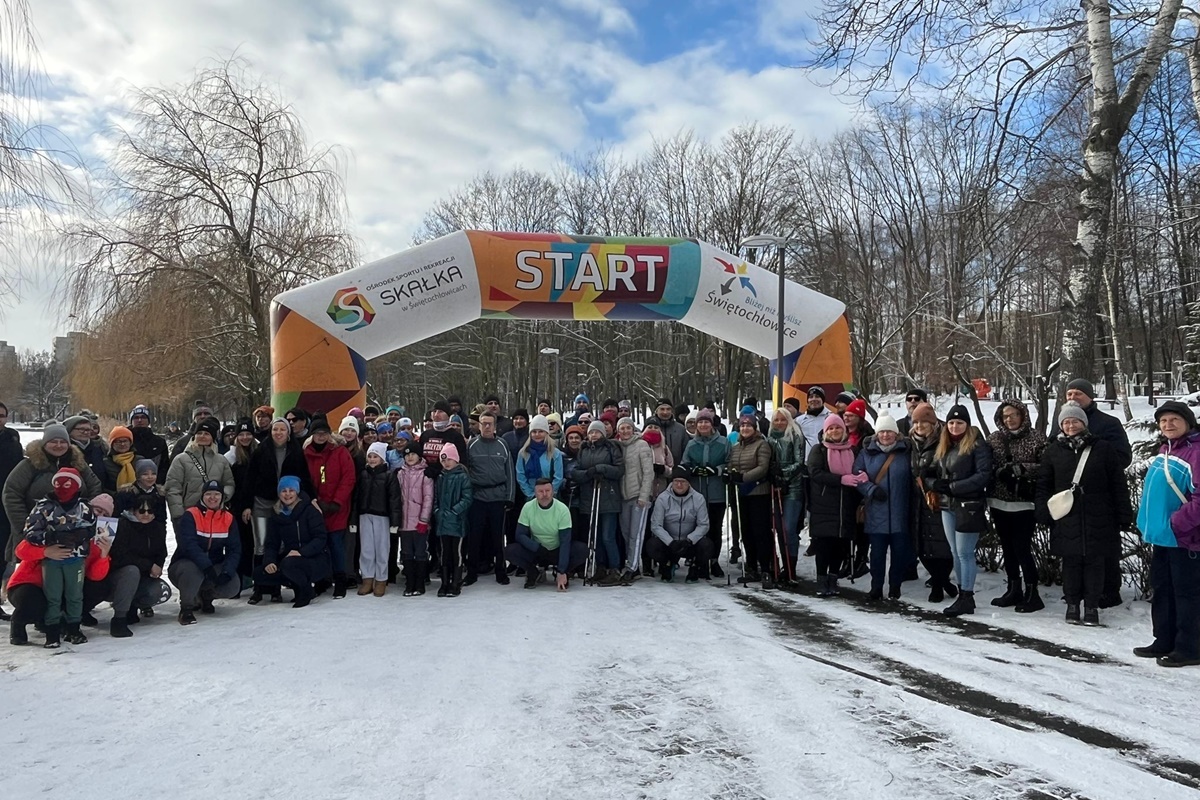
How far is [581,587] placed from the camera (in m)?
7.70

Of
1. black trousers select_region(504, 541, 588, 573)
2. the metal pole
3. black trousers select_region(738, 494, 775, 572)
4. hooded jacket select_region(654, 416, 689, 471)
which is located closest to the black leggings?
black trousers select_region(738, 494, 775, 572)

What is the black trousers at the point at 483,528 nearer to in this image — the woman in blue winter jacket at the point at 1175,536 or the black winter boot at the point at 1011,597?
the black winter boot at the point at 1011,597

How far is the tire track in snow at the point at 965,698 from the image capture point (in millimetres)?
3373

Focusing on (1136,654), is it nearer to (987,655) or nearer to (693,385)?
(987,655)

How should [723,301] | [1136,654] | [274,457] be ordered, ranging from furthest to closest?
[723,301], [274,457], [1136,654]

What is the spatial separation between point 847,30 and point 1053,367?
4929 mm

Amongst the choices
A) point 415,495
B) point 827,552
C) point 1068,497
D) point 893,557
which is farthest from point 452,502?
point 1068,497

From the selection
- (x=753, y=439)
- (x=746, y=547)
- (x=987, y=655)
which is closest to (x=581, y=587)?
(x=746, y=547)

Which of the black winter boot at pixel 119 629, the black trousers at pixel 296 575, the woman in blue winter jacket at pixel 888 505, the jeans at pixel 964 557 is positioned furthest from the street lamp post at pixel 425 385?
the jeans at pixel 964 557

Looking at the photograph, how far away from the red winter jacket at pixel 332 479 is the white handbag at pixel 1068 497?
20.7ft

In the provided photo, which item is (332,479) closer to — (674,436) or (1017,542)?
(674,436)

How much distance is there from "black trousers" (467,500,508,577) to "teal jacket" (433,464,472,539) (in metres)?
0.28

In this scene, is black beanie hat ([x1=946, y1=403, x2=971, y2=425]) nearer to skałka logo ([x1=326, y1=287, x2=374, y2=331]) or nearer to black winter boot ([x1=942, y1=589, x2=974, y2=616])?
black winter boot ([x1=942, y1=589, x2=974, y2=616])

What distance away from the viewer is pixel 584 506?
8.13 meters
